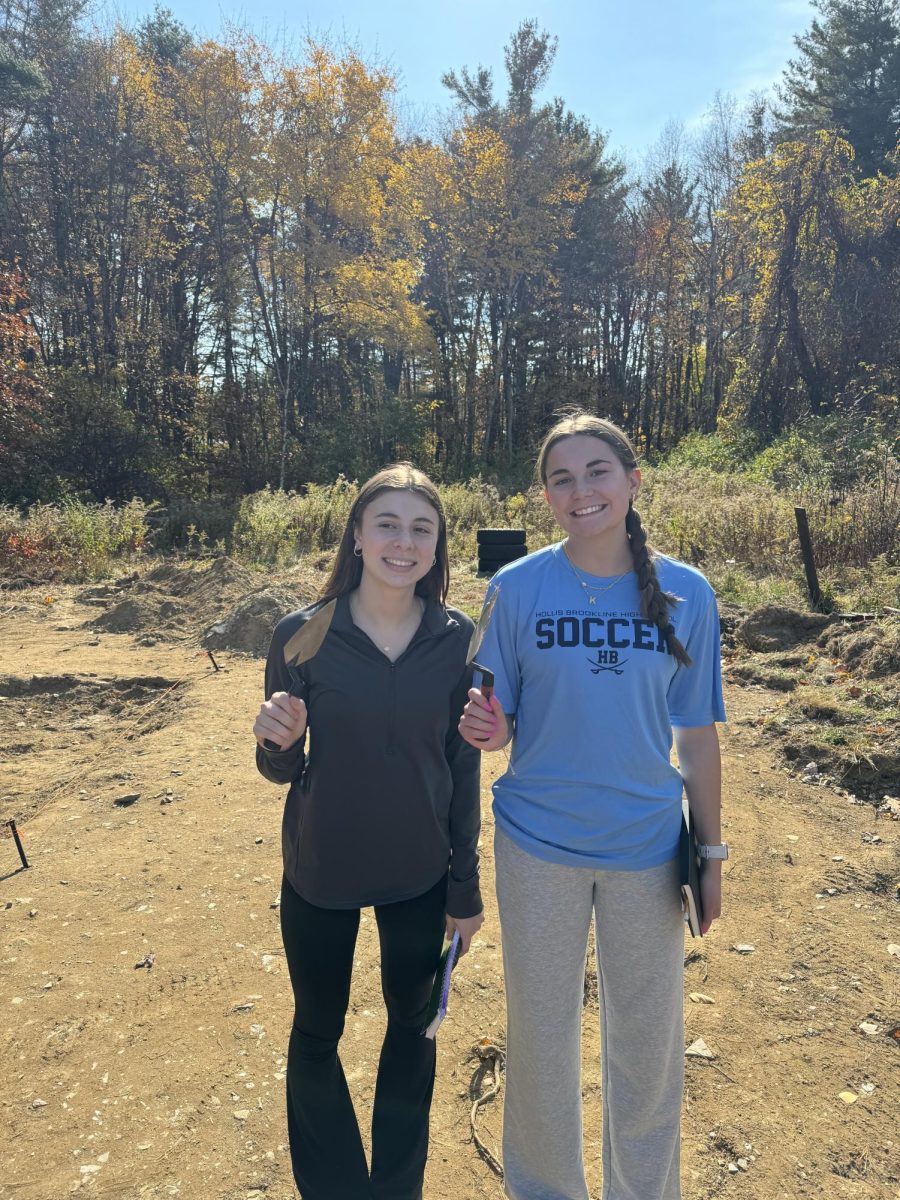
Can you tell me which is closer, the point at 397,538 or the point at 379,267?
the point at 397,538

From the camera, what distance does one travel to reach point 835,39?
20891mm

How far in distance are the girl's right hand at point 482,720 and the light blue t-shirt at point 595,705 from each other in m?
0.13

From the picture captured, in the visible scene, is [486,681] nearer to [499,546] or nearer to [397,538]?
[397,538]

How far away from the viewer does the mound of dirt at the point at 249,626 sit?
810 centimetres

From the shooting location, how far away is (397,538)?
5.61 ft

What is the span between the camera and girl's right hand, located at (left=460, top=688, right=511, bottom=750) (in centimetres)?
150

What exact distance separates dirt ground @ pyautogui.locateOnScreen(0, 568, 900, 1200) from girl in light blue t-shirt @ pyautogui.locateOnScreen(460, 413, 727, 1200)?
700 millimetres

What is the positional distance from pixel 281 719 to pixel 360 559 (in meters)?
0.45

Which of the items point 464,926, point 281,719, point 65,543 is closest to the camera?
point 281,719

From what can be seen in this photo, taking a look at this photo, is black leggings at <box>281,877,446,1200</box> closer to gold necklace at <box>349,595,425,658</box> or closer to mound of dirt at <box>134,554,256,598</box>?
gold necklace at <box>349,595,425,658</box>

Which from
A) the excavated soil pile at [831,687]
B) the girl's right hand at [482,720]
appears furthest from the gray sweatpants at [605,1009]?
the excavated soil pile at [831,687]

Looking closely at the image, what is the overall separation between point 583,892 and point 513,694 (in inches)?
17.7

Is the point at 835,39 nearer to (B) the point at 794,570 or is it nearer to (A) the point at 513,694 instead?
(B) the point at 794,570

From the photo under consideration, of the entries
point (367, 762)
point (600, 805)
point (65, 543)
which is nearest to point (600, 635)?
point (600, 805)
